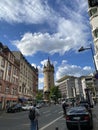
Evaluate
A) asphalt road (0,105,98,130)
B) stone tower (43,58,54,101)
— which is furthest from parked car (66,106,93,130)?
stone tower (43,58,54,101)

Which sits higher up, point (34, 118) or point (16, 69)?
point (16, 69)

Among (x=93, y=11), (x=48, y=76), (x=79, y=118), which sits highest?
(x=48, y=76)

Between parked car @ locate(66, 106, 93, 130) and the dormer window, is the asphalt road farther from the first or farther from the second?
the dormer window

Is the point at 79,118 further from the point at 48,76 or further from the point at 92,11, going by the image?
the point at 48,76

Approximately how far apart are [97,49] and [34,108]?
26.1m

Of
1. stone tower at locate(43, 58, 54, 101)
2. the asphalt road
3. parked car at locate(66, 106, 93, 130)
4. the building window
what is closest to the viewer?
parked car at locate(66, 106, 93, 130)

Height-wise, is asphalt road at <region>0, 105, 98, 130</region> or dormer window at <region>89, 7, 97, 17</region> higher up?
dormer window at <region>89, 7, 97, 17</region>

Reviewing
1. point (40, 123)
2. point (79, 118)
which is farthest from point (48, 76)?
point (79, 118)

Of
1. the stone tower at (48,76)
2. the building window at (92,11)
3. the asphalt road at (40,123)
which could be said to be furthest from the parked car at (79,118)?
the stone tower at (48,76)

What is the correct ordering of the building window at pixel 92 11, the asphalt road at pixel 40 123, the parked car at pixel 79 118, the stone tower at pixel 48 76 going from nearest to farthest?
the parked car at pixel 79 118, the asphalt road at pixel 40 123, the building window at pixel 92 11, the stone tower at pixel 48 76

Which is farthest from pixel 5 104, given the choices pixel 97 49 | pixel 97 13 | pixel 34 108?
pixel 34 108

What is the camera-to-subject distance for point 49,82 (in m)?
153

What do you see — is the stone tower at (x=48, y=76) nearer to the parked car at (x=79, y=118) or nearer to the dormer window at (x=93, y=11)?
the dormer window at (x=93, y=11)

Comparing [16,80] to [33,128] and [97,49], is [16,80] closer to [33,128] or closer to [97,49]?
[97,49]
